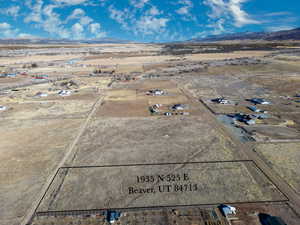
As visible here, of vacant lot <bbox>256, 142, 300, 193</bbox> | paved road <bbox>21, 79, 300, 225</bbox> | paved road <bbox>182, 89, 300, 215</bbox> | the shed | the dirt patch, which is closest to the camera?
the shed

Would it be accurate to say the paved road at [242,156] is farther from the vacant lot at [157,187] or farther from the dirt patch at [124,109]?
the dirt patch at [124,109]

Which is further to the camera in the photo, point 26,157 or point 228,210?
point 26,157

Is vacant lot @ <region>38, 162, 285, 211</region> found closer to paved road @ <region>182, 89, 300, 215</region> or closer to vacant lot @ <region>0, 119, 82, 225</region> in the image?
paved road @ <region>182, 89, 300, 215</region>

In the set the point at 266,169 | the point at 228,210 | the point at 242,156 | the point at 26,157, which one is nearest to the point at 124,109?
the point at 26,157

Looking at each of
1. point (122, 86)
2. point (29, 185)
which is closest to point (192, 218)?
point (29, 185)

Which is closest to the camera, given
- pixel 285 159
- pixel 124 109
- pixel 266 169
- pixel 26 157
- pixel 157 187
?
pixel 157 187

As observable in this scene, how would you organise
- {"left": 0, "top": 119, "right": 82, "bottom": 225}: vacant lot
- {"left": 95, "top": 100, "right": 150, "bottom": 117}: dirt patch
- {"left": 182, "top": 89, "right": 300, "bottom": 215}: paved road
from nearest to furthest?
{"left": 182, "top": 89, "right": 300, "bottom": 215}: paved road, {"left": 0, "top": 119, "right": 82, "bottom": 225}: vacant lot, {"left": 95, "top": 100, "right": 150, "bottom": 117}: dirt patch

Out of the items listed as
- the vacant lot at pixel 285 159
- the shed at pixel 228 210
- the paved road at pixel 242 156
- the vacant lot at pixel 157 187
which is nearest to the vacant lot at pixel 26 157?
the paved road at pixel 242 156

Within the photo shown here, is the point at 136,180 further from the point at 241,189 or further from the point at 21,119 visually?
the point at 21,119

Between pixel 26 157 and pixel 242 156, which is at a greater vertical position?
pixel 26 157

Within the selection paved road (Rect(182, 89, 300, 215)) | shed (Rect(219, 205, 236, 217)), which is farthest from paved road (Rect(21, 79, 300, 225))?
shed (Rect(219, 205, 236, 217))

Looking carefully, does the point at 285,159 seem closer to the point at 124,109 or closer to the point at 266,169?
the point at 266,169

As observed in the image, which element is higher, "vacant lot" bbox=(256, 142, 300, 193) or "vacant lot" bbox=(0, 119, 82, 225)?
"vacant lot" bbox=(0, 119, 82, 225)
